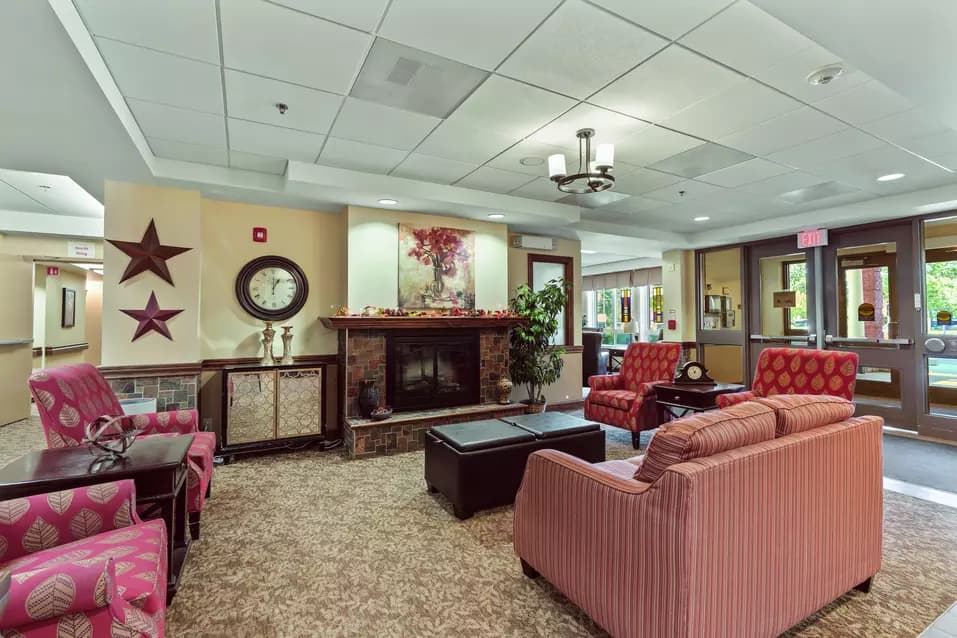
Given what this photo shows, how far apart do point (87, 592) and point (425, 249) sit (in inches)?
159

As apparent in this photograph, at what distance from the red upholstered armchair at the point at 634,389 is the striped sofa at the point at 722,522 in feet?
7.63

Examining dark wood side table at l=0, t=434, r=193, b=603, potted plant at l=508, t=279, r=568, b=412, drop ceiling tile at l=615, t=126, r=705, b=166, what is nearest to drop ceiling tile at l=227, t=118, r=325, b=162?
dark wood side table at l=0, t=434, r=193, b=603

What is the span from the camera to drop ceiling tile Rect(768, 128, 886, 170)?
3.31 m

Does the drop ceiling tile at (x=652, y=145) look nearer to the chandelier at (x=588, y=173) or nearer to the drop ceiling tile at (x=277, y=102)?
the chandelier at (x=588, y=173)

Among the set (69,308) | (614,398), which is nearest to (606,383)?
(614,398)

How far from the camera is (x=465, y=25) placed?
83.2 inches

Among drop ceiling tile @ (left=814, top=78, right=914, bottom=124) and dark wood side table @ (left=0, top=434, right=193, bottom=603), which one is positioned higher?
drop ceiling tile @ (left=814, top=78, right=914, bottom=124)

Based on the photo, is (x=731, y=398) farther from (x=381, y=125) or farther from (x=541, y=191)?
(x=381, y=125)

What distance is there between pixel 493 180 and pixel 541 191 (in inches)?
25.3

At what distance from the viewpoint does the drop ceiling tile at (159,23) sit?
1974mm

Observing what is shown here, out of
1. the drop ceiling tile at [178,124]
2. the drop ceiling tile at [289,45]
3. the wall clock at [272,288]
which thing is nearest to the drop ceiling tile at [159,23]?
the drop ceiling tile at [289,45]

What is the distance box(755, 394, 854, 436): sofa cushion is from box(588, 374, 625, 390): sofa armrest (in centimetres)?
295

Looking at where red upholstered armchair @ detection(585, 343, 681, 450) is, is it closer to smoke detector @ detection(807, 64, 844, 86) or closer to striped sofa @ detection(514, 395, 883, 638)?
striped sofa @ detection(514, 395, 883, 638)

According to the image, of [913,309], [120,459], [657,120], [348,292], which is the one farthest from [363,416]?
[913,309]
